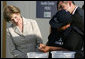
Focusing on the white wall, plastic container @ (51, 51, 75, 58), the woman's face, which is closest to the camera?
plastic container @ (51, 51, 75, 58)

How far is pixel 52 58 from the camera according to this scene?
7.29ft

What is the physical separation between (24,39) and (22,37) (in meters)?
0.04

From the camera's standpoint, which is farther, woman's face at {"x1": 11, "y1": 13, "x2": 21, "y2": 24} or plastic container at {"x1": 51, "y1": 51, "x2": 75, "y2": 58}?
woman's face at {"x1": 11, "y1": 13, "x2": 21, "y2": 24}

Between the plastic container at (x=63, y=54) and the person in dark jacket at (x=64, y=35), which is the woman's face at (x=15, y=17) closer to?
the person in dark jacket at (x=64, y=35)

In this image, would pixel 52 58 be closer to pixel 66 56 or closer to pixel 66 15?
pixel 66 56

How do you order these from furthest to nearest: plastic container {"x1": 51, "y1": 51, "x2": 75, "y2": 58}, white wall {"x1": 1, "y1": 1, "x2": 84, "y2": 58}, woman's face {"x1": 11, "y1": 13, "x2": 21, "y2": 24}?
white wall {"x1": 1, "y1": 1, "x2": 84, "y2": 58} → woman's face {"x1": 11, "y1": 13, "x2": 21, "y2": 24} → plastic container {"x1": 51, "y1": 51, "x2": 75, "y2": 58}

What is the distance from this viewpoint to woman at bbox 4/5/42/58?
11.2 feet

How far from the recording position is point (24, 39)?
344cm

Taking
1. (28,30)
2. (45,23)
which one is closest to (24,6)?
(45,23)

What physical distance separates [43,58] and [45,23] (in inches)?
124

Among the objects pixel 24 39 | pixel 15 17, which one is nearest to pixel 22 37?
pixel 24 39

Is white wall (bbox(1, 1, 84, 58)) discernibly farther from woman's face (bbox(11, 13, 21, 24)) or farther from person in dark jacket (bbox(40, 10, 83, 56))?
person in dark jacket (bbox(40, 10, 83, 56))

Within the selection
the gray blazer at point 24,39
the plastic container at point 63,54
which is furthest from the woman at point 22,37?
the plastic container at point 63,54

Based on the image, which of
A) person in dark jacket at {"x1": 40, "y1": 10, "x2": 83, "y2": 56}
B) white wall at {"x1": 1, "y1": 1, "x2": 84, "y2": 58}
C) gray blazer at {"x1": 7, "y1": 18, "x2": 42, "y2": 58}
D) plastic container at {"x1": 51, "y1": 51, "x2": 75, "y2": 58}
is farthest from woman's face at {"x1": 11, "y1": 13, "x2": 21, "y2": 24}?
white wall at {"x1": 1, "y1": 1, "x2": 84, "y2": 58}
